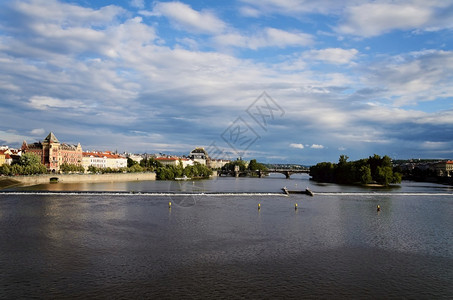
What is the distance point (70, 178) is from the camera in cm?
7750

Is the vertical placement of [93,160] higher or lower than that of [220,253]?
higher

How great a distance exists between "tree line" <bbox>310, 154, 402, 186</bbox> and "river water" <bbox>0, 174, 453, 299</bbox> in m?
43.9

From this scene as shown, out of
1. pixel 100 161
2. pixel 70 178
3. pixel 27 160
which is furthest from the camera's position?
pixel 100 161

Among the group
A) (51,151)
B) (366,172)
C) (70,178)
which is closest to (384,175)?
(366,172)

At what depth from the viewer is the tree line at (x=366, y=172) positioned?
80625mm

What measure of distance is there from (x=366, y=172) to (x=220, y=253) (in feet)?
218

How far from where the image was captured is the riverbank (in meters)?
64.3

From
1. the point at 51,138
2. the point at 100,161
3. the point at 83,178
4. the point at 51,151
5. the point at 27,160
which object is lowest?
the point at 83,178

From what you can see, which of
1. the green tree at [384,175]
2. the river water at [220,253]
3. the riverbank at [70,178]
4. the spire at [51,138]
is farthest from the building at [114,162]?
the river water at [220,253]

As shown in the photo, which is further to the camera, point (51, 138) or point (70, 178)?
point (51, 138)

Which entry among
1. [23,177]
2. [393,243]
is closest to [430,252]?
[393,243]

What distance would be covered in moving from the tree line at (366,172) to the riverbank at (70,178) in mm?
47252

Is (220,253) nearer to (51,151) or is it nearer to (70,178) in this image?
(70,178)

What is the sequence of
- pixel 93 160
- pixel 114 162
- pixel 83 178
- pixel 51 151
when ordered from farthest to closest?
pixel 114 162, pixel 93 160, pixel 51 151, pixel 83 178
